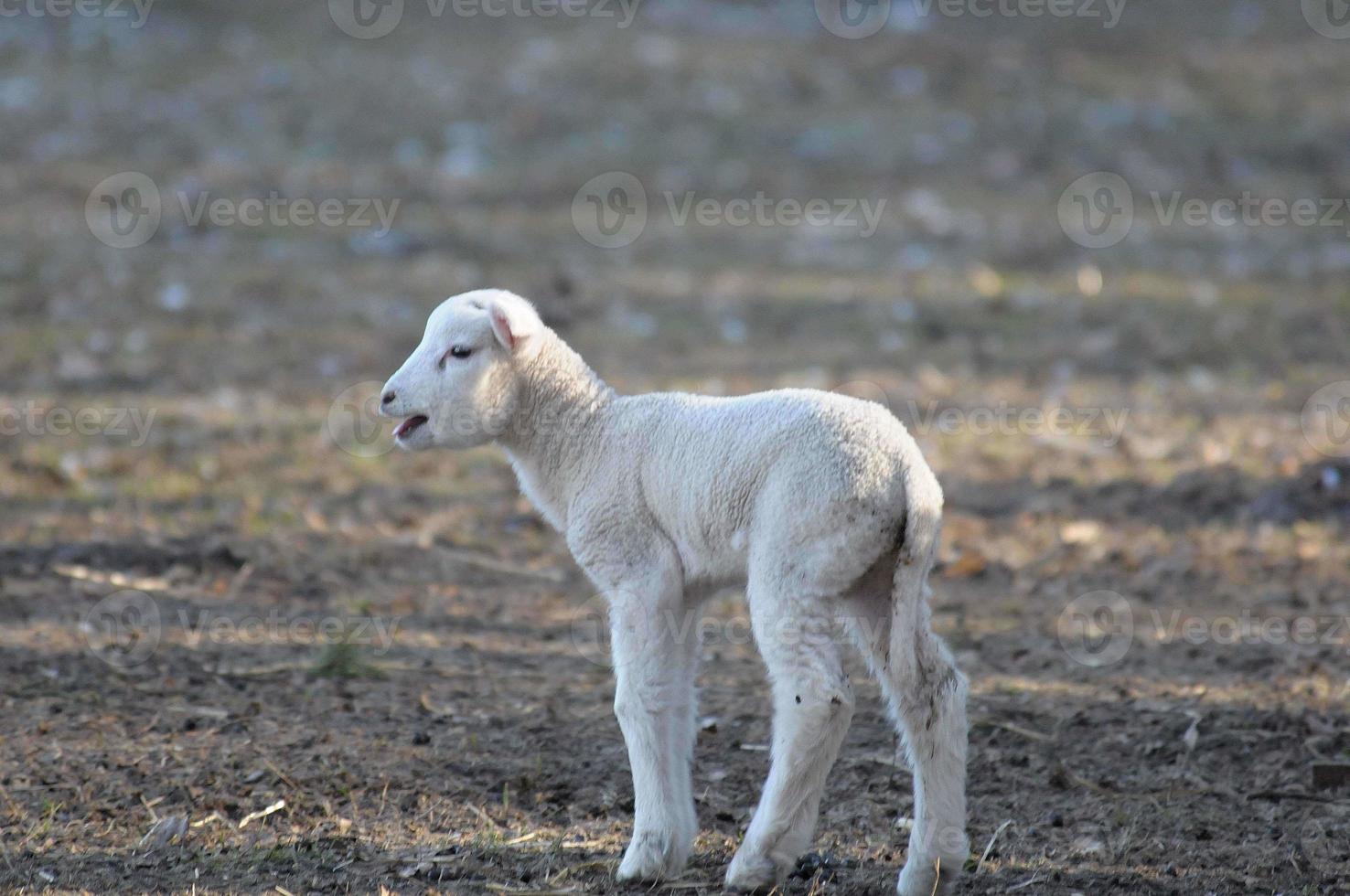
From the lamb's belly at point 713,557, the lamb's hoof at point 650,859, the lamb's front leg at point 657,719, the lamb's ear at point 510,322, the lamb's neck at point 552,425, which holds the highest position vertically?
the lamb's ear at point 510,322

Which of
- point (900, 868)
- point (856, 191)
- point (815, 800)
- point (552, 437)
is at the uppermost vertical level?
point (856, 191)

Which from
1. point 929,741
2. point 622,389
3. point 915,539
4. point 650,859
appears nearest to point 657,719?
point 650,859

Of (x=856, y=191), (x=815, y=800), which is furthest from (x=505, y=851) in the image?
(x=856, y=191)

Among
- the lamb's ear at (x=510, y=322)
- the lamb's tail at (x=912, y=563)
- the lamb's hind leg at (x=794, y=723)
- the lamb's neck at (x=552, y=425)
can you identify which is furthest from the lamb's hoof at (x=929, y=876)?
the lamb's ear at (x=510, y=322)

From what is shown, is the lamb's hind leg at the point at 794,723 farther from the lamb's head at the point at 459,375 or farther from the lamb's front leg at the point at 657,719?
the lamb's head at the point at 459,375

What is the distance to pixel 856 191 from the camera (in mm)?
14156

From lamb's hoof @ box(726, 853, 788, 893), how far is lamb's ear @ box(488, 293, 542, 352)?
168 centimetres

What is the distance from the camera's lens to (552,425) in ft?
16.3

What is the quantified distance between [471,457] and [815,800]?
5534 mm

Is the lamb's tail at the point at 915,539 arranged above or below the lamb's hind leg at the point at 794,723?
above

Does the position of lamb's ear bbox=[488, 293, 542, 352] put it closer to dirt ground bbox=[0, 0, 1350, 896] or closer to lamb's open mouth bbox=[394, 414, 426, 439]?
lamb's open mouth bbox=[394, 414, 426, 439]

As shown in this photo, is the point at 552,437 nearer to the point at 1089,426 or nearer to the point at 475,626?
the point at 475,626

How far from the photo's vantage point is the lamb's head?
188 inches

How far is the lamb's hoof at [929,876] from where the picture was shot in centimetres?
427
